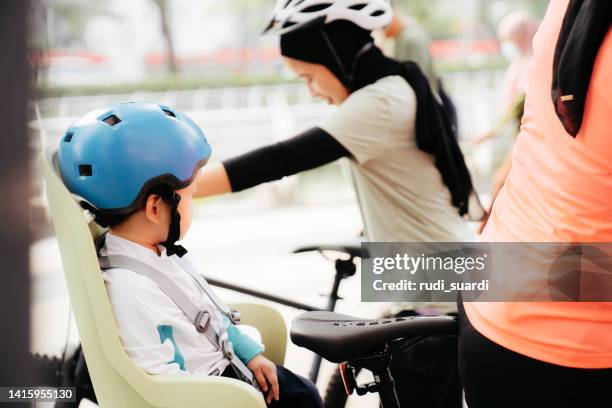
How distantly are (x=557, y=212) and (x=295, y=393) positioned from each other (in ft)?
2.87

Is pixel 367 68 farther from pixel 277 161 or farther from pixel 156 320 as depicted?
pixel 156 320

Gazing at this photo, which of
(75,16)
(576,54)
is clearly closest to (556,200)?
(576,54)

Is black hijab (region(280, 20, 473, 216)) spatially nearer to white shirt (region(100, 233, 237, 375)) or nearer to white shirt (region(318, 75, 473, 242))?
white shirt (region(318, 75, 473, 242))

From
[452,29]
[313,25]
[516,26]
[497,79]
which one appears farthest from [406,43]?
[452,29]

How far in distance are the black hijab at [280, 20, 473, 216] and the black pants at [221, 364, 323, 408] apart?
741mm

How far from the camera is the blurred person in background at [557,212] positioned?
1.16m

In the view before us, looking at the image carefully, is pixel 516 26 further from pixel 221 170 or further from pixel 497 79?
pixel 497 79

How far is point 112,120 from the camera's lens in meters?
1.66

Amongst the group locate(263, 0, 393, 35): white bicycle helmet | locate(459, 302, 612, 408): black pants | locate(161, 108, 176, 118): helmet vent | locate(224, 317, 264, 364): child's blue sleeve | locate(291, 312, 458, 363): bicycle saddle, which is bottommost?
locate(224, 317, 264, 364): child's blue sleeve

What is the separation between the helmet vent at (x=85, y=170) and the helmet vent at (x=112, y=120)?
0.36 feet

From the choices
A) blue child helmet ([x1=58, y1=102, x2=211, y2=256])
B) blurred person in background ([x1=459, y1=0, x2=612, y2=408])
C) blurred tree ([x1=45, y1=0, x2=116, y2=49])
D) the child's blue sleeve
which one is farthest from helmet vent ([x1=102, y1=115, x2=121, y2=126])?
blurred tree ([x1=45, y1=0, x2=116, y2=49])

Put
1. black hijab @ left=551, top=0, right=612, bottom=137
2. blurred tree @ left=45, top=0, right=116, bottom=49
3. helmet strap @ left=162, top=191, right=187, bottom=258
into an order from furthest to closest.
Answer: blurred tree @ left=45, top=0, right=116, bottom=49, helmet strap @ left=162, top=191, right=187, bottom=258, black hijab @ left=551, top=0, right=612, bottom=137

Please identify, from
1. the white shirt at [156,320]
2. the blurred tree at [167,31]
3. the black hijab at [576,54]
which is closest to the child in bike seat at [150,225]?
the white shirt at [156,320]

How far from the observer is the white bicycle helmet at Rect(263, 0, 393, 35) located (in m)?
2.12
